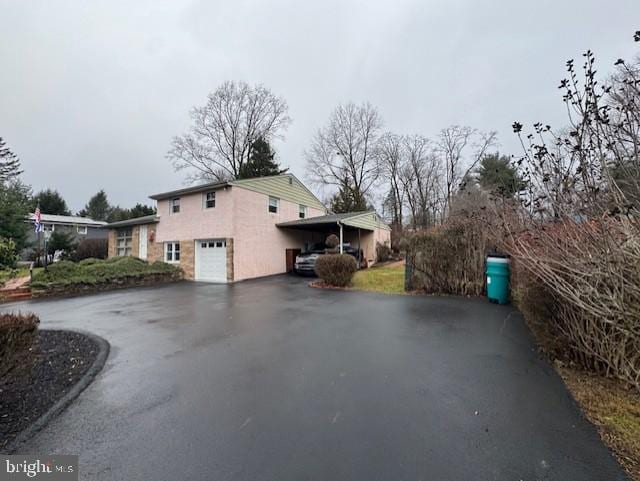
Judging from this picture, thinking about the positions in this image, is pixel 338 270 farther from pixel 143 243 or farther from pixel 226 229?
pixel 143 243

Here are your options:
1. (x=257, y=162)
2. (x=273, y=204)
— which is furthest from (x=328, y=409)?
(x=257, y=162)

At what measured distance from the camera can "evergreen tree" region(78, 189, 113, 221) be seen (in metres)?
42.6

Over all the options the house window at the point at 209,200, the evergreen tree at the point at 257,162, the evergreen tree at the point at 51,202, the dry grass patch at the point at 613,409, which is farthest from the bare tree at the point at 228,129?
the dry grass patch at the point at 613,409

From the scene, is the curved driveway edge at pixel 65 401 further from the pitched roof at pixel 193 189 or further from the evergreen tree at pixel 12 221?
the evergreen tree at pixel 12 221

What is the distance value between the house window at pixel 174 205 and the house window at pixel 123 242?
4778mm

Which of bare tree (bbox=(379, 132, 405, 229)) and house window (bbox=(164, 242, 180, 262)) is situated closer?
house window (bbox=(164, 242, 180, 262))

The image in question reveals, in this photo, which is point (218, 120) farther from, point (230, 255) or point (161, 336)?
point (161, 336)

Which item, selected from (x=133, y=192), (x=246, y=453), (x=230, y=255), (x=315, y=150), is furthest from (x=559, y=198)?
(x=133, y=192)

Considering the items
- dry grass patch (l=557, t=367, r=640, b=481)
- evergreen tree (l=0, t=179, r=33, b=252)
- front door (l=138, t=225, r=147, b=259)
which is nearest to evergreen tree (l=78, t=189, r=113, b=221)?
front door (l=138, t=225, r=147, b=259)

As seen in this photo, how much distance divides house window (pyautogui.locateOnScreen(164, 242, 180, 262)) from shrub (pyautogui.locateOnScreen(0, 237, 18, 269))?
11.1 m

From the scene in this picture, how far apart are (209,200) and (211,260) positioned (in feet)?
10.1

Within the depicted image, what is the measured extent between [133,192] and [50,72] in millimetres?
35013

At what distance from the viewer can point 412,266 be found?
9469 mm

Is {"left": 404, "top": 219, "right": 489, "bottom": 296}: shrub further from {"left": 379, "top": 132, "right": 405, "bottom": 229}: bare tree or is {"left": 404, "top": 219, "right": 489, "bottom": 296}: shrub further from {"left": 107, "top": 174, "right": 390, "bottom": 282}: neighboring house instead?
{"left": 379, "top": 132, "right": 405, "bottom": 229}: bare tree
